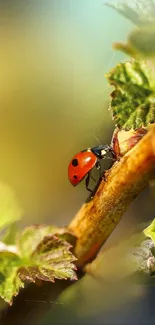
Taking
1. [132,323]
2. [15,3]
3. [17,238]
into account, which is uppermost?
[15,3]

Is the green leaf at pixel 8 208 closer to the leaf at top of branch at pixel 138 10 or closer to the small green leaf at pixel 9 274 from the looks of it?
the small green leaf at pixel 9 274

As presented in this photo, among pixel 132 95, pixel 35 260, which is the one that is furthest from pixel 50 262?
pixel 132 95

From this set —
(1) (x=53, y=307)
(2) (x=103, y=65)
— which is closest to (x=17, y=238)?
(1) (x=53, y=307)

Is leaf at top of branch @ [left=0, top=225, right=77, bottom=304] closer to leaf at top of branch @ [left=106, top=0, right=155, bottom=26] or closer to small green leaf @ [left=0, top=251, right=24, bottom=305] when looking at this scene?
small green leaf @ [left=0, top=251, right=24, bottom=305]

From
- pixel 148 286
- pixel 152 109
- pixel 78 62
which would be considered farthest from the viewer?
pixel 78 62

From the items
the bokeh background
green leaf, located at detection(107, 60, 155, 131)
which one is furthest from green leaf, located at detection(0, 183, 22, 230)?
green leaf, located at detection(107, 60, 155, 131)

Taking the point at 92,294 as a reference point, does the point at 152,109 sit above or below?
above

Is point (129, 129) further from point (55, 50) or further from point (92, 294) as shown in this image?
point (55, 50)
